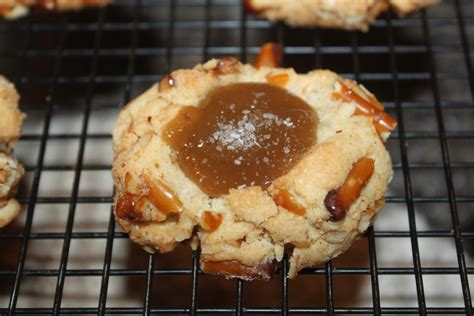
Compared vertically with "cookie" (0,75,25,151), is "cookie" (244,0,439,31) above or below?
above

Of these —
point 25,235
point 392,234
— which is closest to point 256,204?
point 392,234

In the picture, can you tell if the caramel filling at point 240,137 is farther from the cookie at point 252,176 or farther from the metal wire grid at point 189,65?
the metal wire grid at point 189,65

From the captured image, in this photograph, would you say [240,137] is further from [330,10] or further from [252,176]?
[330,10]

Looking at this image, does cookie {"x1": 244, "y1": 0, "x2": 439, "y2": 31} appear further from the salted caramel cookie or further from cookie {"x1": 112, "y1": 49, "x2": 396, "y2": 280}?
the salted caramel cookie

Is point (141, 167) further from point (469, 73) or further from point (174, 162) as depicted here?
point (469, 73)

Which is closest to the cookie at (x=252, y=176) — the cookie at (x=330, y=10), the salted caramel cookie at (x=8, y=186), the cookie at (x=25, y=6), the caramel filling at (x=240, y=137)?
the caramel filling at (x=240, y=137)

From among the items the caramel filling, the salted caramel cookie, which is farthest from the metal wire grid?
the caramel filling

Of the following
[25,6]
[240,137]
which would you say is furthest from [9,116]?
[240,137]
